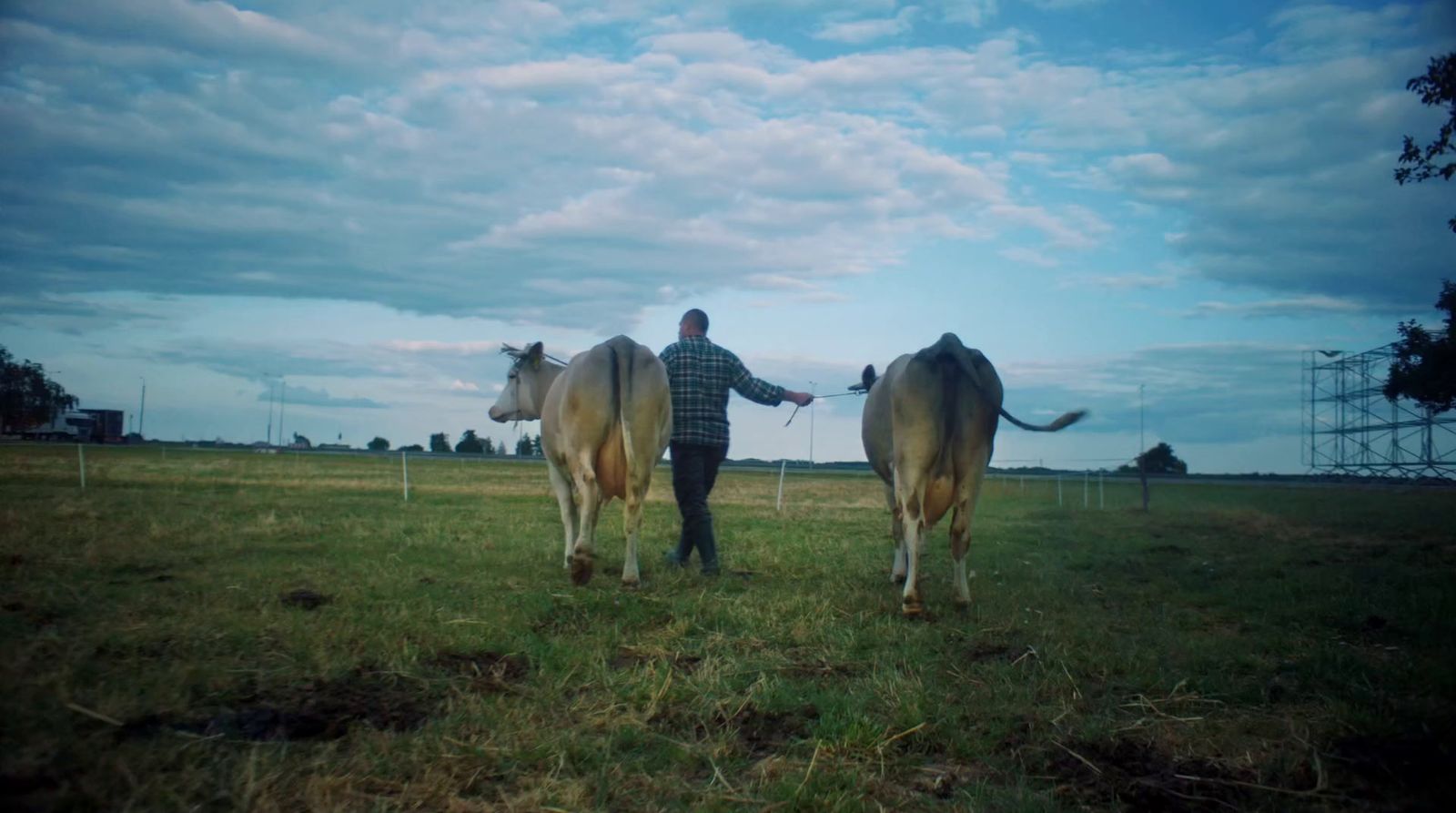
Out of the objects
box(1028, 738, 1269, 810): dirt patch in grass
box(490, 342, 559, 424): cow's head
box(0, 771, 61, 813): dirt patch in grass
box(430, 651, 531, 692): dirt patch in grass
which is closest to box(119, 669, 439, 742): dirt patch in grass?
box(430, 651, 531, 692): dirt patch in grass

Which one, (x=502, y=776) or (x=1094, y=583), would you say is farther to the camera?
(x=1094, y=583)

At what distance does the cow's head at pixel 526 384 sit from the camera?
10.4m

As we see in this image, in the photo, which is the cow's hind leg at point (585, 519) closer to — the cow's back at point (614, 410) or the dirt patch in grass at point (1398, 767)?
the cow's back at point (614, 410)

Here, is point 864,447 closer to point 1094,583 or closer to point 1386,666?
point 1094,583

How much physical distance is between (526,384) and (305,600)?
4758 mm

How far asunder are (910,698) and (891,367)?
4.09 metres

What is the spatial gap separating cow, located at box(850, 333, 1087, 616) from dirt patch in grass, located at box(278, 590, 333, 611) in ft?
12.7

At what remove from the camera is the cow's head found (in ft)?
34.1

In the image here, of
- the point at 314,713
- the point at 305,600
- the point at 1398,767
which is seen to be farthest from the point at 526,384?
the point at 1398,767

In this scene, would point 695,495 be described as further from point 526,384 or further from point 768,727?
point 768,727

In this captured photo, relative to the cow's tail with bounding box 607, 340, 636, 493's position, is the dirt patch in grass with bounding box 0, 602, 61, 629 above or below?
below

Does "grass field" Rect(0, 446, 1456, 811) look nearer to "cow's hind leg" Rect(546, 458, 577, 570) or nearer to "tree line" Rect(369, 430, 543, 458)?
"cow's hind leg" Rect(546, 458, 577, 570)

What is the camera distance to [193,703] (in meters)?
3.61

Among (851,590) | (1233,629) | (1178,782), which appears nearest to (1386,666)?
(1233,629)
